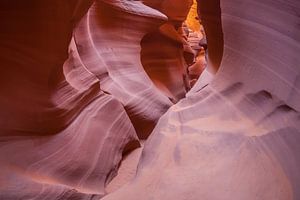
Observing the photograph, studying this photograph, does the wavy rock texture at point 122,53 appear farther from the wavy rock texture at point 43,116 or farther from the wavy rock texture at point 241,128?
the wavy rock texture at point 241,128

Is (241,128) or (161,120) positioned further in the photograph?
(161,120)

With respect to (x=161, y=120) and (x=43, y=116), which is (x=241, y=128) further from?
(x=43, y=116)

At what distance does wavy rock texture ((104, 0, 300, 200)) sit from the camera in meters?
1.80

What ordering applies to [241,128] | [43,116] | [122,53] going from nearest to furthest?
1. [241,128]
2. [43,116]
3. [122,53]

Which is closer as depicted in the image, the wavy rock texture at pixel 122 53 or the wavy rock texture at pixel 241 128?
the wavy rock texture at pixel 241 128

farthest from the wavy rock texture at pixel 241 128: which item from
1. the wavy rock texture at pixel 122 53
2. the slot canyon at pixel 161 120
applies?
the wavy rock texture at pixel 122 53

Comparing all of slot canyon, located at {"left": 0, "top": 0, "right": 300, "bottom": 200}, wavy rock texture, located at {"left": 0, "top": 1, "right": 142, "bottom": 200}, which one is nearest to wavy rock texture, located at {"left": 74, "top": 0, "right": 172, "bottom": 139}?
slot canyon, located at {"left": 0, "top": 0, "right": 300, "bottom": 200}

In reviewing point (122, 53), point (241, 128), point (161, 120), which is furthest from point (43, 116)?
point (122, 53)

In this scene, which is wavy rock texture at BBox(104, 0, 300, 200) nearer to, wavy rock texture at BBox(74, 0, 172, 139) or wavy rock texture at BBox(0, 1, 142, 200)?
wavy rock texture at BBox(0, 1, 142, 200)

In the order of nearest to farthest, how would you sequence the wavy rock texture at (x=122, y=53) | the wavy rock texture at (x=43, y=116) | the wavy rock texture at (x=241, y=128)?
the wavy rock texture at (x=241, y=128), the wavy rock texture at (x=43, y=116), the wavy rock texture at (x=122, y=53)

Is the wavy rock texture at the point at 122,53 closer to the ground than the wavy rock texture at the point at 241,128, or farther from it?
closer to the ground

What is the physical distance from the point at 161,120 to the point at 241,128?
91cm

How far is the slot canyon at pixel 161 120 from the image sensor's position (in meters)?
1.90

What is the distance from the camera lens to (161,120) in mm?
2941
